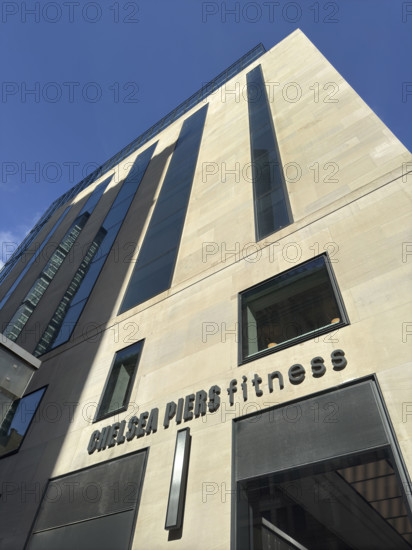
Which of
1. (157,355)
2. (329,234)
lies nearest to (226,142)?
(329,234)

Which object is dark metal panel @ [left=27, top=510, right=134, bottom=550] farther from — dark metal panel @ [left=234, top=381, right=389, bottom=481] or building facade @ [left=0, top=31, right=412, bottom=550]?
dark metal panel @ [left=234, top=381, right=389, bottom=481]

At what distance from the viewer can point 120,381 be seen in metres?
11.7

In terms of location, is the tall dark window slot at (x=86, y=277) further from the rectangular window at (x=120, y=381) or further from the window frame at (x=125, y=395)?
the window frame at (x=125, y=395)

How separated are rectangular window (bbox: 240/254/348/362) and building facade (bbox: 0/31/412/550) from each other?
0.17 feet

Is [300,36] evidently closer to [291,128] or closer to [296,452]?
[291,128]

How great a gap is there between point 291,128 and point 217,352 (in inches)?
433

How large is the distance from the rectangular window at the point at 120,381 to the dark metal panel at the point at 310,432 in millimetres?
4322

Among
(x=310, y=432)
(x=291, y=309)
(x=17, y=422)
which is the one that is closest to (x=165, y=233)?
(x=291, y=309)

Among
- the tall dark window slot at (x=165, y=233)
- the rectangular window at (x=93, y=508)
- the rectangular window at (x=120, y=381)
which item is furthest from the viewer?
the tall dark window slot at (x=165, y=233)

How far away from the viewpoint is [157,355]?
11211 millimetres

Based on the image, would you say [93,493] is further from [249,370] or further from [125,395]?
[249,370]

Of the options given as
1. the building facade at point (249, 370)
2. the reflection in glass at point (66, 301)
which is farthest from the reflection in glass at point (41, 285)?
the building facade at point (249, 370)

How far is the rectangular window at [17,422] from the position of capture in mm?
13125

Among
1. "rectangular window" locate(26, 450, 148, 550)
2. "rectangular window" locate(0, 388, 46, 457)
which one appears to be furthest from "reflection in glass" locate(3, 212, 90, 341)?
"rectangular window" locate(26, 450, 148, 550)
